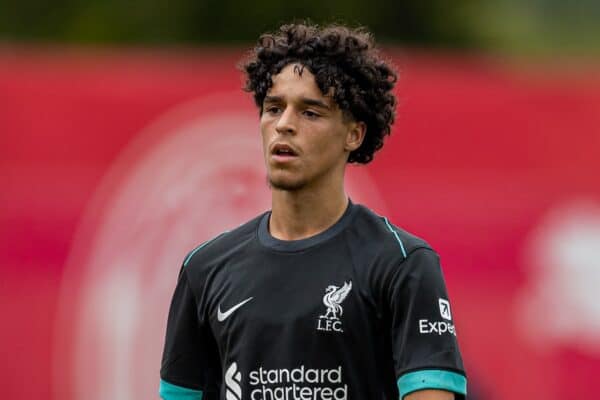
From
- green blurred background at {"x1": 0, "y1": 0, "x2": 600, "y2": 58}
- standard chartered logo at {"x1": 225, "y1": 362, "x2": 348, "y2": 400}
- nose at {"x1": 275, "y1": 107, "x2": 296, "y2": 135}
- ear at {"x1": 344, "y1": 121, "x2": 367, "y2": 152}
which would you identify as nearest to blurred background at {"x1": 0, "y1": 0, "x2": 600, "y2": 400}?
ear at {"x1": 344, "y1": 121, "x2": 367, "y2": 152}

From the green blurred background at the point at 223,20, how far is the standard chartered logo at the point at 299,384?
57.2 ft

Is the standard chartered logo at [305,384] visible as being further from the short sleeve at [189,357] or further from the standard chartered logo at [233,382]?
the short sleeve at [189,357]

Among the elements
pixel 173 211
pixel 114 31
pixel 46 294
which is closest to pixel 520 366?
pixel 173 211

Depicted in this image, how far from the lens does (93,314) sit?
11484mm

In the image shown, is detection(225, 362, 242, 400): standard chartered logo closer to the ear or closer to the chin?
the chin

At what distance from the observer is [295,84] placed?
231 inches

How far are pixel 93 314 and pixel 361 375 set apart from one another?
6084 mm

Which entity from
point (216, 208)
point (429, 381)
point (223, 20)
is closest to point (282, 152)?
point (429, 381)

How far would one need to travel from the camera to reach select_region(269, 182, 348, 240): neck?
5922mm

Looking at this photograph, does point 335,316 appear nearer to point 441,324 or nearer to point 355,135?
point 441,324

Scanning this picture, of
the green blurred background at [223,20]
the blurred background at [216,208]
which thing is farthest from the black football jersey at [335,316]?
the green blurred background at [223,20]

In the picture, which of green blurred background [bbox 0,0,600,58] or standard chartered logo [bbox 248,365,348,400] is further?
green blurred background [bbox 0,0,600,58]

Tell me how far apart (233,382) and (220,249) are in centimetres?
55

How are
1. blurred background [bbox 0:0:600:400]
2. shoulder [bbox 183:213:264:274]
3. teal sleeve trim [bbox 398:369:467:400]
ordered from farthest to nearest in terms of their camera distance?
blurred background [bbox 0:0:600:400]
shoulder [bbox 183:213:264:274]
teal sleeve trim [bbox 398:369:467:400]
